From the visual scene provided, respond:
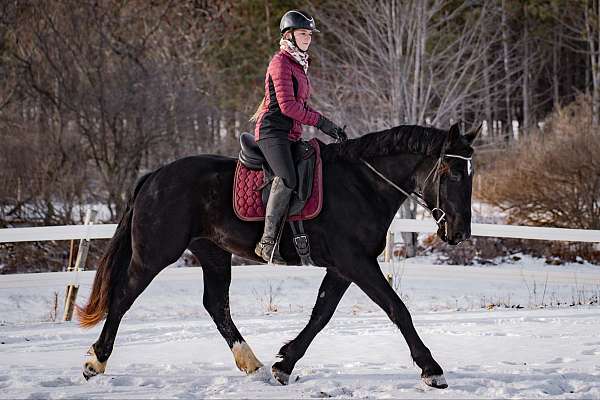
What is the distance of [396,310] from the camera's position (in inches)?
234

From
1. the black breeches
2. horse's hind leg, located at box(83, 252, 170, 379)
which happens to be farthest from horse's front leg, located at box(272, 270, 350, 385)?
horse's hind leg, located at box(83, 252, 170, 379)

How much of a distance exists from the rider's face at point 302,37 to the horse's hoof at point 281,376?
2458mm

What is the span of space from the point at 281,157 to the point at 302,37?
3.07 feet

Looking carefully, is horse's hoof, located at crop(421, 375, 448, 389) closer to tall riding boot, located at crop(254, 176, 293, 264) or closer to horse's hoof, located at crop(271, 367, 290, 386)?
horse's hoof, located at crop(271, 367, 290, 386)

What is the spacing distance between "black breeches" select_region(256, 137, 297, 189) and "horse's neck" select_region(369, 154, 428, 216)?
63 centimetres

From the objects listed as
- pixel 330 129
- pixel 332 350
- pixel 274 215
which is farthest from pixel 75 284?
pixel 330 129

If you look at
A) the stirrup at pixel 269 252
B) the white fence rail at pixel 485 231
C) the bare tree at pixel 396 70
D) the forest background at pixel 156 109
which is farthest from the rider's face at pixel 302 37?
the bare tree at pixel 396 70

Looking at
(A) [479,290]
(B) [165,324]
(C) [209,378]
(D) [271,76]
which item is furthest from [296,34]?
(A) [479,290]

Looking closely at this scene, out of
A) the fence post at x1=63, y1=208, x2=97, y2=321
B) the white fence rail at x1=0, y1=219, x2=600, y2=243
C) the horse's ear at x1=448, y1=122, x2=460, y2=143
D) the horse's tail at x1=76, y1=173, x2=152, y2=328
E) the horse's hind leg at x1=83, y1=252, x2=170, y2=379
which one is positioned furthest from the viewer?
the white fence rail at x1=0, y1=219, x2=600, y2=243

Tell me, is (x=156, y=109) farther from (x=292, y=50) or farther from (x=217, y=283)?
(x=292, y=50)

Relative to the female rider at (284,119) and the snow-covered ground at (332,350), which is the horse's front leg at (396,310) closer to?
the snow-covered ground at (332,350)

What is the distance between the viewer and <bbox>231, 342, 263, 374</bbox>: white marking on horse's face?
645 centimetres

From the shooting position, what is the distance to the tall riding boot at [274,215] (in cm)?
624

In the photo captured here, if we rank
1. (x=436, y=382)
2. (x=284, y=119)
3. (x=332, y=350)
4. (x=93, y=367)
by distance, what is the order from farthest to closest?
(x=332, y=350) < (x=284, y=119) < (x=93, y=367) < (x=436, y=382)
